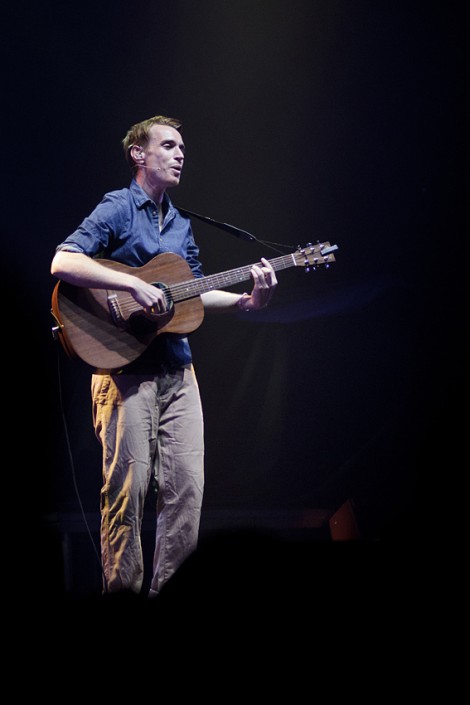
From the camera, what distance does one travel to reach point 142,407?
103 inches

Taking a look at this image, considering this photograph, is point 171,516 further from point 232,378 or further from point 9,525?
point 232,378

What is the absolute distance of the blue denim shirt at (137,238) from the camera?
2645 millimetres

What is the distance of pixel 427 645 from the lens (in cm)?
101

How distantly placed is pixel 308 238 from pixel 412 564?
3703 mm

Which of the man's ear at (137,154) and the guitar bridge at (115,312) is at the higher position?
the man's ear at (137,154)

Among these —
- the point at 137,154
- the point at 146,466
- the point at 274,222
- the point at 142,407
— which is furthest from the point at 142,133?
the point at 274,222

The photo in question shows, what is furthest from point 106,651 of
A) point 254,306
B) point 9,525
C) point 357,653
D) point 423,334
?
point 423,334

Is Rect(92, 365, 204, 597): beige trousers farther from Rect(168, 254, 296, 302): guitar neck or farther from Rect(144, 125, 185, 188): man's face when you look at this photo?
Rect(144, 125, 185, 188): man's face

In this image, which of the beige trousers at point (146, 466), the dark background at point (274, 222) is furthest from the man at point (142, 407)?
the dark background at point (274, 222)

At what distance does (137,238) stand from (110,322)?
39cm

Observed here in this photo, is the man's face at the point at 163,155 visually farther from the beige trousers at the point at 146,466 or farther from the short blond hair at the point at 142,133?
the beige trousers at the point at 146,466

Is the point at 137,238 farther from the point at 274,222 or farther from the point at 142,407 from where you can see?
the point at 274,222

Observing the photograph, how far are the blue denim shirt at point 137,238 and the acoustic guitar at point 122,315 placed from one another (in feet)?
0.19

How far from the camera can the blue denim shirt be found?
2645 millimetres
